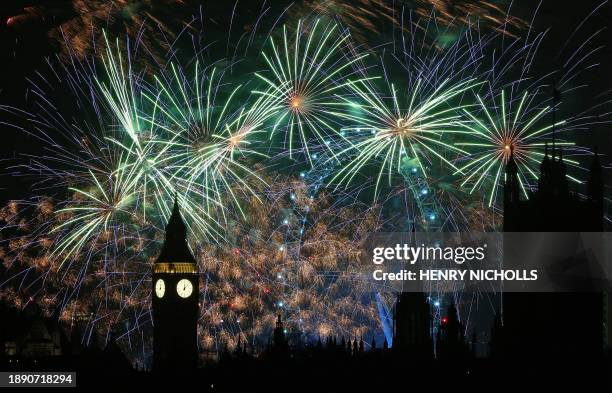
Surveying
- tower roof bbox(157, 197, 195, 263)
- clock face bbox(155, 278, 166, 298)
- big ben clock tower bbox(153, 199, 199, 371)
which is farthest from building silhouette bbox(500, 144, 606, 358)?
clock face bbox(155, 278, 166, 298)

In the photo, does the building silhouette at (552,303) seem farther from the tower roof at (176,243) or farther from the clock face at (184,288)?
the tower roof at (176,243)

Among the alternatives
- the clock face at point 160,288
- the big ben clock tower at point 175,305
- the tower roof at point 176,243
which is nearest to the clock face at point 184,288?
the big ben clock tower at point 175,305

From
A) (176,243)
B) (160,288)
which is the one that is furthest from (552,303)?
(160,288)

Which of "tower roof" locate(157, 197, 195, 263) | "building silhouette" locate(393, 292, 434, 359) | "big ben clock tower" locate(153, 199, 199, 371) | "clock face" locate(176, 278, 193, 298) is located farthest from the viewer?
"clock face" locate(176, 278, 193, 298)

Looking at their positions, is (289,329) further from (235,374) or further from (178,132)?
(178,132)

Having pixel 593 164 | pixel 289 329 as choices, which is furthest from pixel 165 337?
pixel 593 164

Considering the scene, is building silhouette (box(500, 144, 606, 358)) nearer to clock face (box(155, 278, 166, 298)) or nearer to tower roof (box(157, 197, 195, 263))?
tower roof (box(157, 197, 195, 263))
